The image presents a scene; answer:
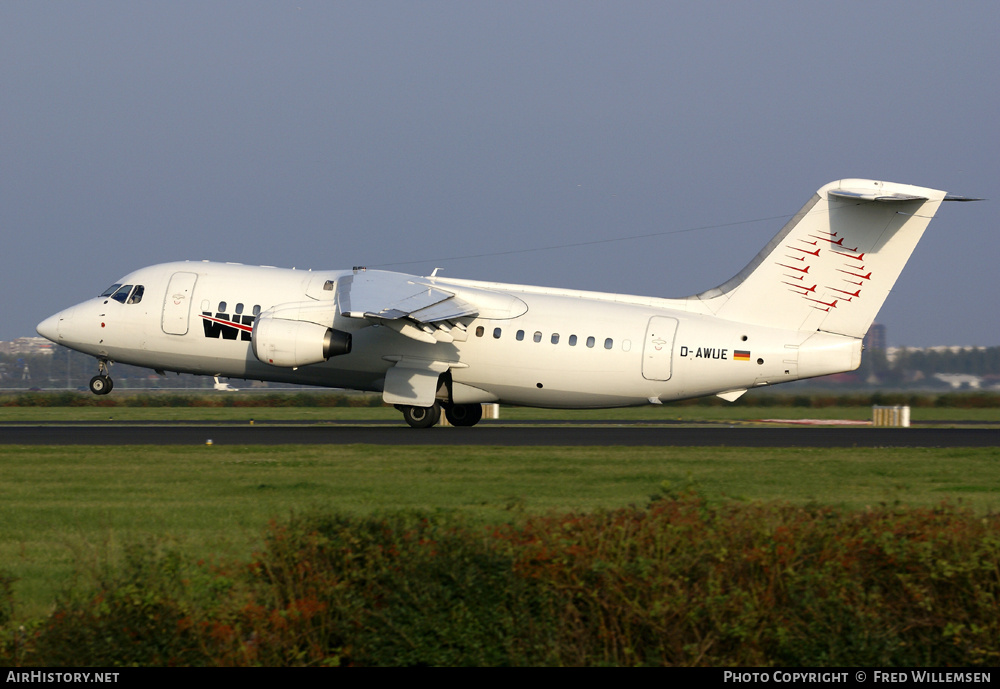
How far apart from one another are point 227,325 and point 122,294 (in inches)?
160

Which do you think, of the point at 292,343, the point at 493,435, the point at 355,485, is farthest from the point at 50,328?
the point at 355,485

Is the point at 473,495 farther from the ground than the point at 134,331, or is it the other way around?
the point at 134,331

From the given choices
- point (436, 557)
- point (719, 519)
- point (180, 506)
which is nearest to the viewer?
point (436, 557)

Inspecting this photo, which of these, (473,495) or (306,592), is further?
(473,495)

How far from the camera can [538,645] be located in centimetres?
862

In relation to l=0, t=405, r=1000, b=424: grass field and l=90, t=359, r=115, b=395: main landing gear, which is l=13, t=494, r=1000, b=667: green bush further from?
l=0, t=405, r=1000, b=424: grass field

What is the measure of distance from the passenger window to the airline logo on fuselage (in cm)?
245

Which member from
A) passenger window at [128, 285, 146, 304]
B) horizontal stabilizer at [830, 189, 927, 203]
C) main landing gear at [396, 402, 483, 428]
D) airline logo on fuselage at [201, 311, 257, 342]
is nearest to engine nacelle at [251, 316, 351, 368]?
airline logo on fuselage at [201, 311, 257, 342]

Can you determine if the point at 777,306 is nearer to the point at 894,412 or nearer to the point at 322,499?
the point at 894,412

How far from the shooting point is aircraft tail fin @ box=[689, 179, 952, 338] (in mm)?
26094

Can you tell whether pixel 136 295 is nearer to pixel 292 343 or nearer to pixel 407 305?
pixel 292 343

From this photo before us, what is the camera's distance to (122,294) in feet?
101

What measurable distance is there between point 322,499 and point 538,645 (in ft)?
23.2

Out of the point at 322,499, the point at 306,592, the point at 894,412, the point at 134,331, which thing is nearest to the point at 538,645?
the point at 306,592
